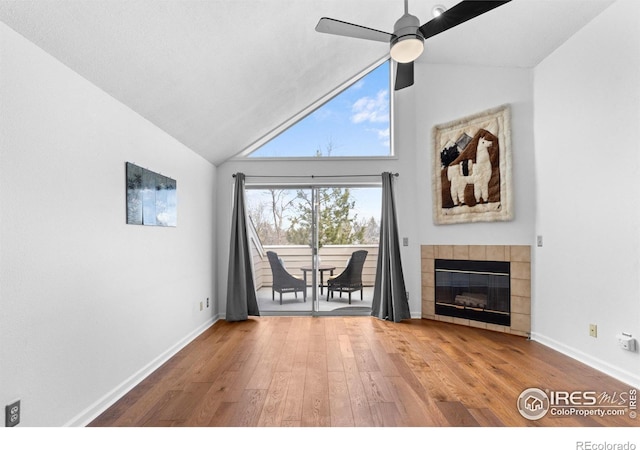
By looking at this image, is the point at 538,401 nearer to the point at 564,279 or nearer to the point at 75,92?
the point at 564,279

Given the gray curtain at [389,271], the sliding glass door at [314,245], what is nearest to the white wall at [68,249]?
the sliding glass door at [314,245]

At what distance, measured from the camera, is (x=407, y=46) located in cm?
238

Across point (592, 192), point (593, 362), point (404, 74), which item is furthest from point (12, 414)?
point (592, 192)

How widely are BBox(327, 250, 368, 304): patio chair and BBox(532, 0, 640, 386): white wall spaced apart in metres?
2.17

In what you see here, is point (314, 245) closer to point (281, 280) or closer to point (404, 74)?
point (281, 280)

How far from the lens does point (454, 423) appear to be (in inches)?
83.4

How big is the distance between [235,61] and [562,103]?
125 inches

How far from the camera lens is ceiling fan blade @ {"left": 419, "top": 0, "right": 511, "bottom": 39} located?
7.05ft

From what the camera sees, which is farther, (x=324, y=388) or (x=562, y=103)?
(x=562, y=103)

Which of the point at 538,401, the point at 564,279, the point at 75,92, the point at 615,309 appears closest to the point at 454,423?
the point at 538,401

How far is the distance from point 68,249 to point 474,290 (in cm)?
421

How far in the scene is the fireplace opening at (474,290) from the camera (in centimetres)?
420

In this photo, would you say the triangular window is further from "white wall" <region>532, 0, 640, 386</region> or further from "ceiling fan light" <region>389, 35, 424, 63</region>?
"ceiling fan light" <region>389, 35, 424, 63</region>

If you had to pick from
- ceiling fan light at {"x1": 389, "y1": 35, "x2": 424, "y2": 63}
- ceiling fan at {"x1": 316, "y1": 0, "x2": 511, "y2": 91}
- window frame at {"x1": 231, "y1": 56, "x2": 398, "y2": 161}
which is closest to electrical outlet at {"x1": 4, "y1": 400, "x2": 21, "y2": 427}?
ceiling fan at {"x1": 316, "y1": 0, "x2": 511, "y2": 91}
